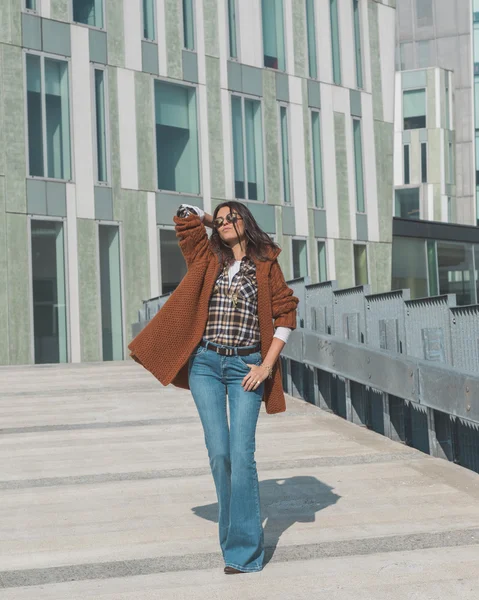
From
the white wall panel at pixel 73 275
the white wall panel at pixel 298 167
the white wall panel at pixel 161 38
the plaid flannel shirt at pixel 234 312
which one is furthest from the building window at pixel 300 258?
the plaid flannel shirt at pixel 234 312

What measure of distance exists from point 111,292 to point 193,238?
1841 cm

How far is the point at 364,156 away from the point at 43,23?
35.3 feet

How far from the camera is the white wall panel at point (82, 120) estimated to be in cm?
2319

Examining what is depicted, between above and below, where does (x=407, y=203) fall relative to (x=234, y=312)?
above

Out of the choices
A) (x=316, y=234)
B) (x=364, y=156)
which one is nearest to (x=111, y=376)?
(x=316, y=234)

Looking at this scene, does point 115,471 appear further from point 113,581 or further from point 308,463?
point 113,581

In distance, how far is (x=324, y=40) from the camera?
95.7 feet

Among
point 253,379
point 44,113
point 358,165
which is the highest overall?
point 44,113

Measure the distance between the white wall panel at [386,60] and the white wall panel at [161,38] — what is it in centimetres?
823

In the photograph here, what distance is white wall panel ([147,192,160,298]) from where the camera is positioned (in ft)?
80.6

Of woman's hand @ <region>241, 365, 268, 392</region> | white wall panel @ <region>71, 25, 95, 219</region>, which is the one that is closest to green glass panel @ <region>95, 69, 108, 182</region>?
white wall panel @ <region>71, 25, 95, 219</region>

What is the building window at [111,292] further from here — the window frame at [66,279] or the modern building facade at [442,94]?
the modern building facade at [442,94]

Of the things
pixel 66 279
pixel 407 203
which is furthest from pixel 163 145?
pixel 407 203

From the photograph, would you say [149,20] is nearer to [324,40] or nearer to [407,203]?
[324,40]
